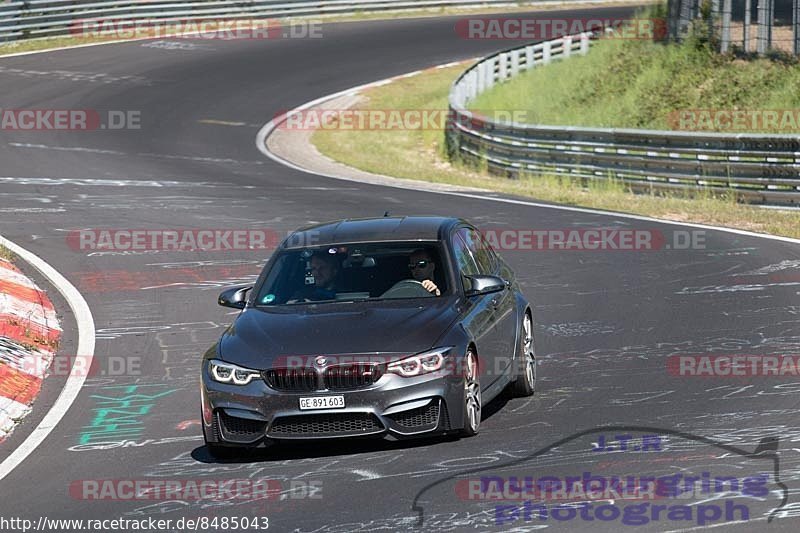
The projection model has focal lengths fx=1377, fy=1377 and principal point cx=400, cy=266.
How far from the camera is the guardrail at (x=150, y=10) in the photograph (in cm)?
4375

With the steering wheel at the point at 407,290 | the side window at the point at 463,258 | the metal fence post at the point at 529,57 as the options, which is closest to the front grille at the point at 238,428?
the steering wheel at the point at 407,290

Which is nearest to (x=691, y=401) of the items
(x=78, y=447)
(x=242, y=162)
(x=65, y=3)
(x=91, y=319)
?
(x=78, y=447)

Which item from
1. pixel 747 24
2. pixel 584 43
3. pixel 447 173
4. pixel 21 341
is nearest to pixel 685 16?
pixel 747 24

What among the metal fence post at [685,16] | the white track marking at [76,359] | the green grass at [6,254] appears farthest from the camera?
the metal fence post at [685,16]

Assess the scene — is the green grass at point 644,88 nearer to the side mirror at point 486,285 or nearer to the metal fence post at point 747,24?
the metal fence post at point 747,24

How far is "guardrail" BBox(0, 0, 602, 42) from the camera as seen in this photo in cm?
4375

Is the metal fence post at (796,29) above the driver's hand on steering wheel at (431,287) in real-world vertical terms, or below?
below

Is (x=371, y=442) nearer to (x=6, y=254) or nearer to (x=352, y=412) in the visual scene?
(x=352, y=412)

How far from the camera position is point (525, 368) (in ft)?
34.3

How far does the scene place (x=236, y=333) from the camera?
9445mm

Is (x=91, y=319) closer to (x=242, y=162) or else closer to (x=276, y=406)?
(x=276, y=406)

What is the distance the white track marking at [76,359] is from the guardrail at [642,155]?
10.8m

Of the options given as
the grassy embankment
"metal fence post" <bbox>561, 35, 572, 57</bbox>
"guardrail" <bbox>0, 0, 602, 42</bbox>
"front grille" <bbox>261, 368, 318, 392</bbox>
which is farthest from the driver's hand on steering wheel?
"guardrail" <bbox>0, 0, 602, 42</bbox>

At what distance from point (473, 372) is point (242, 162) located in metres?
20.3
